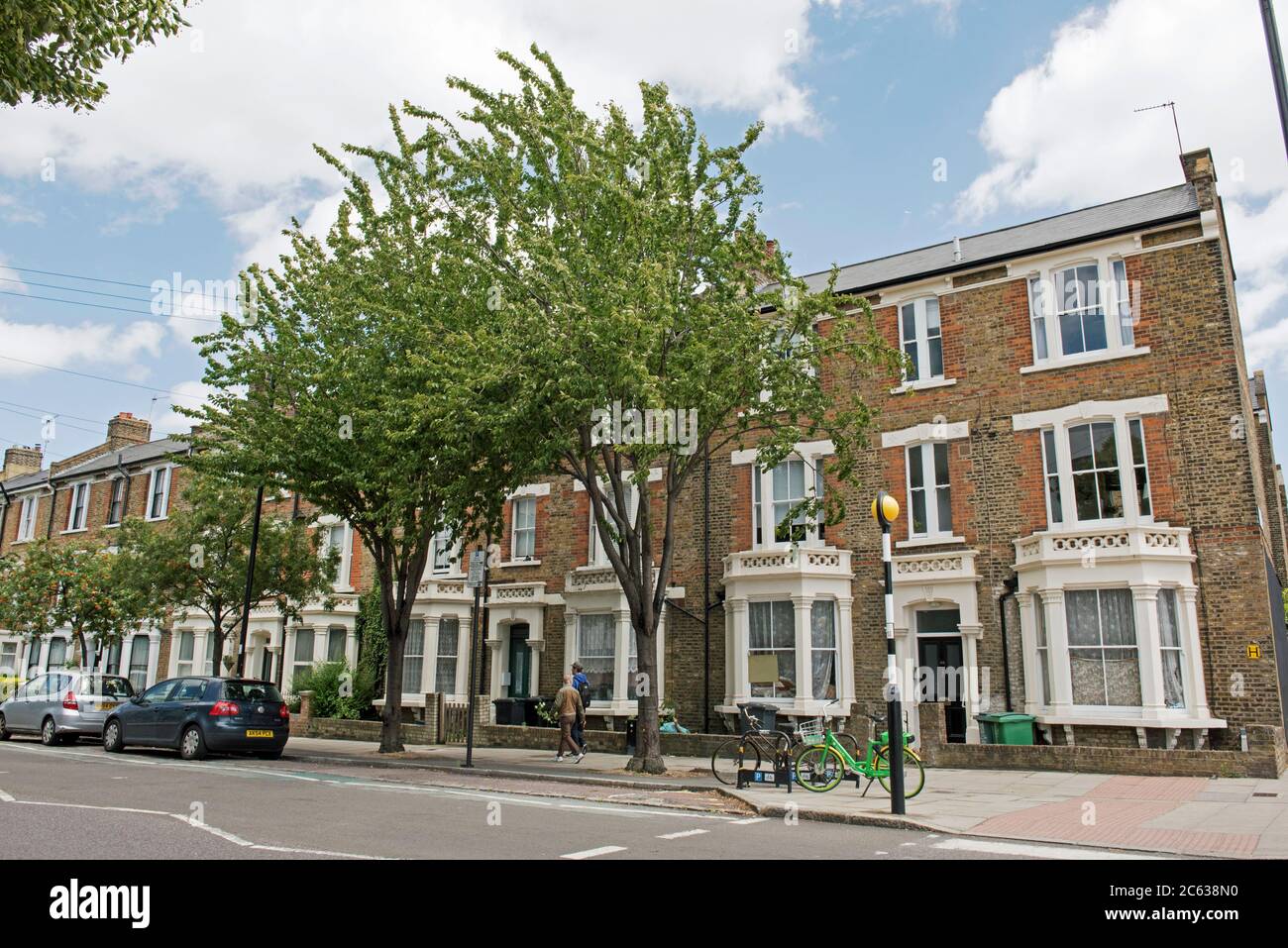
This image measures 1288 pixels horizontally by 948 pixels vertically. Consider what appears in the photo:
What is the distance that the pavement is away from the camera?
9695mm

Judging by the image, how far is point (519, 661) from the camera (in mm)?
27188

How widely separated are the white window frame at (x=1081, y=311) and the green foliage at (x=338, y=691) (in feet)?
68.5

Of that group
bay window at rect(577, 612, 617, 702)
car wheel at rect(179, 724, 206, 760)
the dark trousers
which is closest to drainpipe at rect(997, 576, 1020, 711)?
the dark trousers

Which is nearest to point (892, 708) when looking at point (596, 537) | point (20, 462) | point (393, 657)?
point (393, 657)

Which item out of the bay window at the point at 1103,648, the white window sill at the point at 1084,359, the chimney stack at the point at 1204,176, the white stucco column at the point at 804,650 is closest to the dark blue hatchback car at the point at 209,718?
the white stucco column at the point at 804,650

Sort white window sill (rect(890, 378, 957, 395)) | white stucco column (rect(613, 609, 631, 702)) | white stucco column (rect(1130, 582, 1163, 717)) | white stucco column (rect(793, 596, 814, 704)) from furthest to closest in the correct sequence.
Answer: white stucco column (rect(613, 609, 631, 702)) < white window sill (rect(890, 378, 957, 395)) < white stucco column (rect(793, 596, 814, 704)) < white stucco column (rect(1130, 582, 1163, 717))

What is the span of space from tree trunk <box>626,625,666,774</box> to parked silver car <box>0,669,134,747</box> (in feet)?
44.7

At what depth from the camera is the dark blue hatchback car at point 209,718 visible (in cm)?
1792

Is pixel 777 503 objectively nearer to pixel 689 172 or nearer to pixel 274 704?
pixel 689 172

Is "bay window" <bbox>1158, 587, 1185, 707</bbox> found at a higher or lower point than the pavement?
higher

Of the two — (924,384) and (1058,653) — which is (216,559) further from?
(1058,653)

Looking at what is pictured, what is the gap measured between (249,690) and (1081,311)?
1910 cm

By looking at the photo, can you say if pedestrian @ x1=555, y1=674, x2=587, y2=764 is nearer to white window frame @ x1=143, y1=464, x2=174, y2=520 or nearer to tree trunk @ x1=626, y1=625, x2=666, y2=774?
tree trunk @ x1=626, y1=625, x2=666, y2=774

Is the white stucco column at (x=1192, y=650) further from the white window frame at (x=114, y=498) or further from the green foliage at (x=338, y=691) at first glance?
the white window frame at (x=114, y=498)
